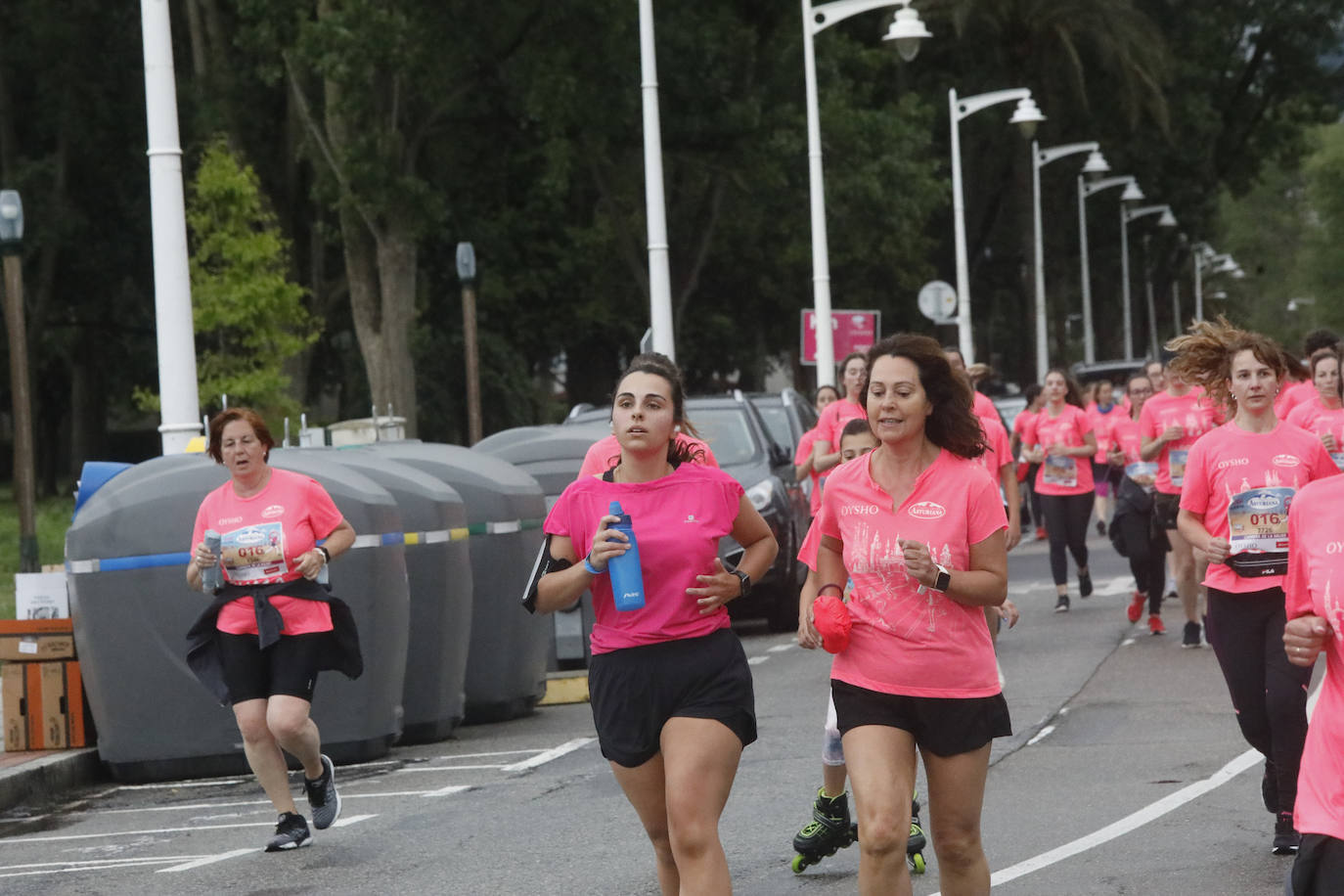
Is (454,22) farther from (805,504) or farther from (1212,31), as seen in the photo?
(1212,31)

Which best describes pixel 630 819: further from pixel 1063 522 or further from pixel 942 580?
pixel 1063 522

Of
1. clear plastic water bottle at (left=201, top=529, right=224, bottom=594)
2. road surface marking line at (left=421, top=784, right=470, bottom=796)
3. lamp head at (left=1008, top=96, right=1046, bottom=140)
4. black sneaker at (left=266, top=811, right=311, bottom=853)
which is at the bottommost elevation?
road surface marking line at (left=421, top=784, right=470, bottom=796)

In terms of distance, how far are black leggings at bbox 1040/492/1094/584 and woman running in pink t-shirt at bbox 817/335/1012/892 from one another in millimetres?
11567

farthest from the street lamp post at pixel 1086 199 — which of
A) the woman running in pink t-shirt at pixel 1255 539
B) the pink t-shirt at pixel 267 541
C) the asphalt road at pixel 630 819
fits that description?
the woman running in pink t-shirt at pixel 1255 539

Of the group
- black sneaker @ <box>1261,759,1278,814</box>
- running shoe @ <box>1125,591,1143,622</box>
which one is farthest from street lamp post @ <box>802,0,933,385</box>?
black sneaker @ <box>1261,759,1278,814</box>

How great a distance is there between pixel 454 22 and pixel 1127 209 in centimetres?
2802

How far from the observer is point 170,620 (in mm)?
10625

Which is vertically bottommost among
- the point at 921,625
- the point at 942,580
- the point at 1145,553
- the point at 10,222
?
the point at 1145,553

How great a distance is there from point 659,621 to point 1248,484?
262 centimetres

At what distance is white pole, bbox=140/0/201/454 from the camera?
13477 mm

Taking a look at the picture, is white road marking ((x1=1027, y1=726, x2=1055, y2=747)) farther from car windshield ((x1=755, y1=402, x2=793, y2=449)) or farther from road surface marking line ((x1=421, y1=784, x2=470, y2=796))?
car windshield ((x1=755, y1=402, x2=793, y2=449))

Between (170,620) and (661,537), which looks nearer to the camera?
(661,537)

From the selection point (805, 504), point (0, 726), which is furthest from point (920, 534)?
point (805, 504)

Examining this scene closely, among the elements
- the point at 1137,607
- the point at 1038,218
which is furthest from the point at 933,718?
the point at 1038,218
